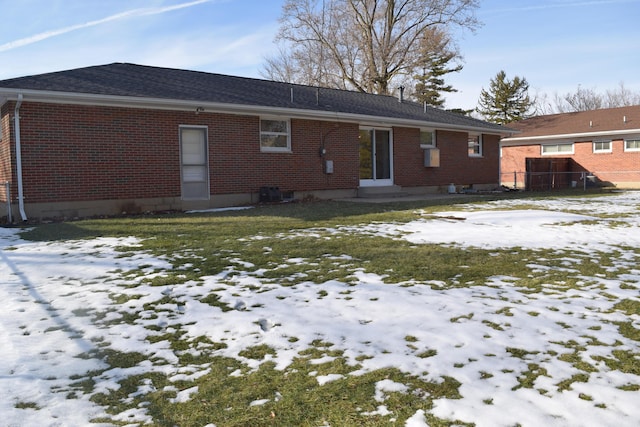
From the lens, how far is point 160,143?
39.6 ft

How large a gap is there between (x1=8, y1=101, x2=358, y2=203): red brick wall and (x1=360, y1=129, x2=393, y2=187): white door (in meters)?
2.11

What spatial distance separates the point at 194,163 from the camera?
12750 mm

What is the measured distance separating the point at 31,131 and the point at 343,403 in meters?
10.3

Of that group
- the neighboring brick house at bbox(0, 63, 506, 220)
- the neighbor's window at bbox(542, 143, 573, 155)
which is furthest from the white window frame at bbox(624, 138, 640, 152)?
the neighboring brick house at bbox(0, 63, 506, 220)

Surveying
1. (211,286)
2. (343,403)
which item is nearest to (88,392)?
(343,403)

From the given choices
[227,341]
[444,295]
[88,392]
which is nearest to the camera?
[88,392]

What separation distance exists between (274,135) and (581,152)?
19.8m

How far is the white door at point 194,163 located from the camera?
497 inches

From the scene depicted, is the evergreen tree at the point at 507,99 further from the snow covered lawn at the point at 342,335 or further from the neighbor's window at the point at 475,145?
the snow covered lawn at the point at 342,335

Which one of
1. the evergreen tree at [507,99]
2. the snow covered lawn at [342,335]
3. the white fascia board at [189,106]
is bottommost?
the snow covered lawn at [342,335]

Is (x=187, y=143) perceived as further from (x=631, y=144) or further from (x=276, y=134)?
(x=631, y=144)

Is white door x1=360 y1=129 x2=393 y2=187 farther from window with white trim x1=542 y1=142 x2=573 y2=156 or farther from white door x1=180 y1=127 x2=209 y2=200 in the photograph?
window with white trim x1=542 y1=142 x2=573 y2=156

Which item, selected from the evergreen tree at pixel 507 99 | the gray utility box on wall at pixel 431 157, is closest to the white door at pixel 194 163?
the gray utility box on wall at pixel 431 157

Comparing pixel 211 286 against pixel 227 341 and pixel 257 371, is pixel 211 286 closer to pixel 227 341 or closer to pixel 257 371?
pixel 227 341
